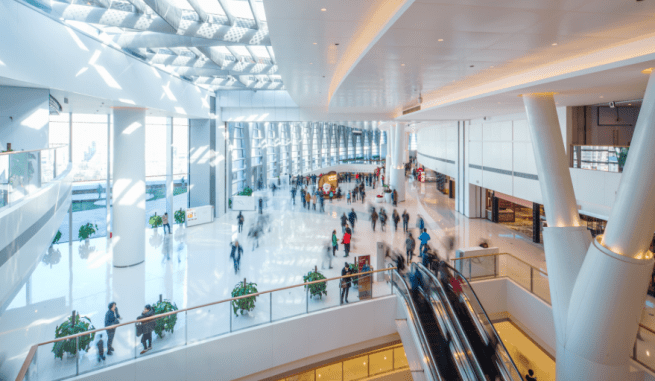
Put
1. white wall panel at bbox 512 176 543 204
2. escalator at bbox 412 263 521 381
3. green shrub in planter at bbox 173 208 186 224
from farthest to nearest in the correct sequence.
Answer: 1. green shrub in planter at bbox 173 208 186 224
2. white wall panel at bbox 512 176 543 204
3. escalator at bbox 412 263 521 381

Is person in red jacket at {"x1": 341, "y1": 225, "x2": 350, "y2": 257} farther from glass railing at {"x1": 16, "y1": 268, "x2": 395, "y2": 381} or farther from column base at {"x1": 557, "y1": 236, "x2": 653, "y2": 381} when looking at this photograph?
column base at {"x1": 557, "y1": 236, "x2": 653, "y2": 381}

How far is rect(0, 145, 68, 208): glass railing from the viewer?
4348 mm

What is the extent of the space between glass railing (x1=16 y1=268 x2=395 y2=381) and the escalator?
132cm

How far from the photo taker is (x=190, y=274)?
1150cm

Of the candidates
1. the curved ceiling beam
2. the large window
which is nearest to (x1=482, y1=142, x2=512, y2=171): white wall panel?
the curved ceiling beam

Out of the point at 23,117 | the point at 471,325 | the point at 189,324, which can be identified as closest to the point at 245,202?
A: the point at 23,117

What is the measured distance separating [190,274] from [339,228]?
7.51 m

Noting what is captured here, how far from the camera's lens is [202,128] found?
20.8m

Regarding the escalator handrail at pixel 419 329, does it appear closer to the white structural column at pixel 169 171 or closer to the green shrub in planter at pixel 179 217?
the white structural column at pixel 169 171

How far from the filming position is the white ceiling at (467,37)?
4.18 meters

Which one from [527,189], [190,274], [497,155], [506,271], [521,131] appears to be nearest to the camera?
[506,271]

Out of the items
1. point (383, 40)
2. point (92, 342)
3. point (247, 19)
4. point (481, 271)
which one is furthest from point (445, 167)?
point (92, 342)

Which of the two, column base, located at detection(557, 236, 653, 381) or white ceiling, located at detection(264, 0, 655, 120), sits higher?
Result: white ceiling, located at detection(264, 0, 655, 120)

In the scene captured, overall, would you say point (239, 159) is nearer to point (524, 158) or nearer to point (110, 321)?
point (524, 158)
